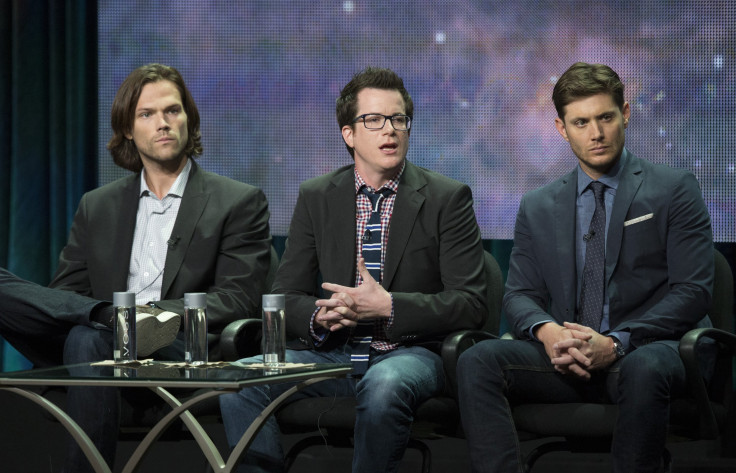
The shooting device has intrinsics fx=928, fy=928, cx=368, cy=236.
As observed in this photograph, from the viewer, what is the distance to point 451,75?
437 centimetres

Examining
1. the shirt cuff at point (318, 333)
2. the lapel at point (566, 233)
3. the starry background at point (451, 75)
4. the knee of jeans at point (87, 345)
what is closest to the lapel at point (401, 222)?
the shirt cuff at point (318, 333)

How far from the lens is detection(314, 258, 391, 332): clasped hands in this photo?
295 centimetres

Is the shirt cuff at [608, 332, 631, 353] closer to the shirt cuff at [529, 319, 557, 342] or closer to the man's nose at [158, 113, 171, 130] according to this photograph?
the shirt cuff at [529, 319, 557, 342]

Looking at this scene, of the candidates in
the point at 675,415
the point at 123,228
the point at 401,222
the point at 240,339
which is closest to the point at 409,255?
the point at 401,222

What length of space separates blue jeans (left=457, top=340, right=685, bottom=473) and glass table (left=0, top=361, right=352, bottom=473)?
0.42m

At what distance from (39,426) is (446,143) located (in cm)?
245

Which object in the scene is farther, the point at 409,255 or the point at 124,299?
the point at 409,255

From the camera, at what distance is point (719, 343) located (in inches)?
111

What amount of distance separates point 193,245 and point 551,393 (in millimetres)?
1439

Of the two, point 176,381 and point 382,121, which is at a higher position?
point 382,121

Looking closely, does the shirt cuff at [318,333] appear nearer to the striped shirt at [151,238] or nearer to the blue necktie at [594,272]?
the striped shirt at [151,238]

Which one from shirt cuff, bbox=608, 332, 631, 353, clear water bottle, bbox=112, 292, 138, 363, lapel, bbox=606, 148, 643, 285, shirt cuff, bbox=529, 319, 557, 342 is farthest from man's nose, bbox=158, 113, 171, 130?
shirt cuff, bbox=608, 332, 631, 353

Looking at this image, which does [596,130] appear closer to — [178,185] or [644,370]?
[644,370]

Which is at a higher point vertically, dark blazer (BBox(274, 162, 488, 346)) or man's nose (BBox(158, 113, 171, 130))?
man's nose (BBox(158, 113, 171, 130))
